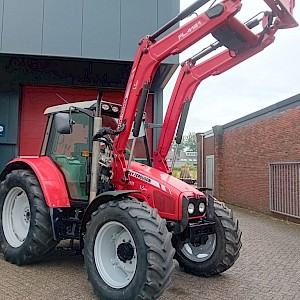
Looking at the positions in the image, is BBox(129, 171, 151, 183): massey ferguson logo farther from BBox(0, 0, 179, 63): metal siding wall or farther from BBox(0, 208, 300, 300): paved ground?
BBox(0, 0, 179, 63): metal siding wall

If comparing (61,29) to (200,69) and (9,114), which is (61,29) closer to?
(9,114)

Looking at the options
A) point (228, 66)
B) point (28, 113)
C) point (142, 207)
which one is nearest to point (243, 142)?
point (28, 113)

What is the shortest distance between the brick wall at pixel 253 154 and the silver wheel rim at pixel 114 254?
783 cm

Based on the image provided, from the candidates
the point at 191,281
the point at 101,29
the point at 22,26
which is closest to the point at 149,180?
the point at 191,281

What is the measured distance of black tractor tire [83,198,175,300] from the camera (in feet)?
11.4

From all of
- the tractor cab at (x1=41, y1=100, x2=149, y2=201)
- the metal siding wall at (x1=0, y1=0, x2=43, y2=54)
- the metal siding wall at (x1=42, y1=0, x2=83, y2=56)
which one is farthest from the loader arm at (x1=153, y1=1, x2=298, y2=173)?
the metal siding wall at (x1=0, y1=0, x2=43, y2=54)

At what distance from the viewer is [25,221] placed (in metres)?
5.56

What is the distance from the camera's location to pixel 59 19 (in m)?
9.26

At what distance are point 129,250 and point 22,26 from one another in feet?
24.3

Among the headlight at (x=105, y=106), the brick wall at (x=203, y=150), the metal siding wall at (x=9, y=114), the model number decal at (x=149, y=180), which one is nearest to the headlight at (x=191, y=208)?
the model number decal at (x=149, y=180)

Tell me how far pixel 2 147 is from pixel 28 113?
4.35 ft

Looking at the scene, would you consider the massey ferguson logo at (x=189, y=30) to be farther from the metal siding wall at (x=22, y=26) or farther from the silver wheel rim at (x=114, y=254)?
the metal siding wall at (x=22, y=26)

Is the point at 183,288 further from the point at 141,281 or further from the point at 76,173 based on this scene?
the point at 76,173

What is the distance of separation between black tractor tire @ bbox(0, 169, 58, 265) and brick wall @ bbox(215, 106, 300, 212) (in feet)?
26.0
